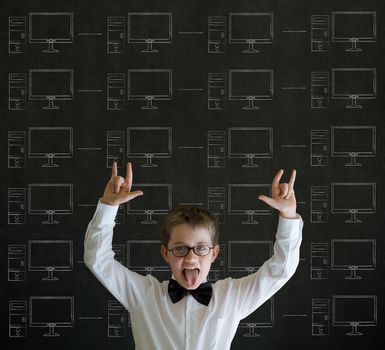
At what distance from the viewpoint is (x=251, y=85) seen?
10.5 feet

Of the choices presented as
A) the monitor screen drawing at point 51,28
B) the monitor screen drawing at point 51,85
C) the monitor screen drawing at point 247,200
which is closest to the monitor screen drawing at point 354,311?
the monitor screen drawing at point 247,200

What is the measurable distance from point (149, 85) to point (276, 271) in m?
1.32

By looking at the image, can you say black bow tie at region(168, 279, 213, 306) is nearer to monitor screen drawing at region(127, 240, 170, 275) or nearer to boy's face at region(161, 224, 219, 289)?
boy's face at region(161, 224, 219, 289)

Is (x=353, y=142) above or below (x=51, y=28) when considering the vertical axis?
below

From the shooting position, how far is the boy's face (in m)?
2.18

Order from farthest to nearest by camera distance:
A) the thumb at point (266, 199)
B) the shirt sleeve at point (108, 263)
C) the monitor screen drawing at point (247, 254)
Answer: the monitor screen drawing at point (247, 254)
the shirt sleeve at point (108, 263)
the thumb at point (266, 199)

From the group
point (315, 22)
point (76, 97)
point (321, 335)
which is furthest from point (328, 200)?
point (76, 97)

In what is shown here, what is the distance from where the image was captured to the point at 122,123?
319cm

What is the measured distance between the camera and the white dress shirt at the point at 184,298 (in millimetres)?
2230

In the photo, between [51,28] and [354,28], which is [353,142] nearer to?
[354,28]

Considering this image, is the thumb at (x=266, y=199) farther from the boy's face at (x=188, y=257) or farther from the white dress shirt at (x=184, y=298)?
the boy's face at (x=188, y=257)

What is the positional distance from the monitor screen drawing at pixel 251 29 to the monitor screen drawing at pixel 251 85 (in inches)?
4.6

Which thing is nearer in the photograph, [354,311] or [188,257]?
[188,257]

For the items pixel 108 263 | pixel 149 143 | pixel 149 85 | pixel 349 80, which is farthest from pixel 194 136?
pixel 108 263
